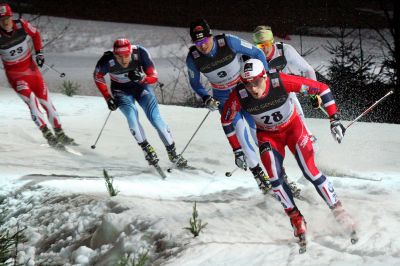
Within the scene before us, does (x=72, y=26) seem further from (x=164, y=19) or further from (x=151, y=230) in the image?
(x=151, y=230)

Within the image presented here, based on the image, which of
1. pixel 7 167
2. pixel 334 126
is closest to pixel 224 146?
pixel 7 167

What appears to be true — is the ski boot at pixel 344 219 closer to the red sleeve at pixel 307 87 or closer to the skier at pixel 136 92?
the red sleeve at pixel 307 87

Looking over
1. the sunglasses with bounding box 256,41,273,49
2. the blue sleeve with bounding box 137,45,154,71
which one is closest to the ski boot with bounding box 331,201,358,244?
the sunglasses with bounding box 256,41,273,49

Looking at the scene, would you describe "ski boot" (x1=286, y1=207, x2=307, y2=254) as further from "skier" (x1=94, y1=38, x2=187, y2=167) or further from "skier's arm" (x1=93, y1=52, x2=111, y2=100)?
"skier's arm" (x1=93, y1=52, x2=111, y2=100)

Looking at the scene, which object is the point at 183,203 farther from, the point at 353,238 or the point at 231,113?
the point at 353,238

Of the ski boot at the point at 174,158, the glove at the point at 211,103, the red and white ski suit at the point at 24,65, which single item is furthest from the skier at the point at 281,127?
the red and white ski suit at the point at 24,65

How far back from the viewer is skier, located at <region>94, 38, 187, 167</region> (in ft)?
31.0

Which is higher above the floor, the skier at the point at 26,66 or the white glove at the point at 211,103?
the white glove at the point at 211,103


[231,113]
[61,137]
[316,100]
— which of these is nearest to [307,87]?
[316,100]

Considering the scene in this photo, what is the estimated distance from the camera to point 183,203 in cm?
752

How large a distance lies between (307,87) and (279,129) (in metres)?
0.56

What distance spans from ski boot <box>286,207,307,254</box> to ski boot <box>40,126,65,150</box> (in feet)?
19.5

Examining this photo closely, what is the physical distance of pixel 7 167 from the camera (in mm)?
9617

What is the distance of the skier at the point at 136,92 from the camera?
9461mm
